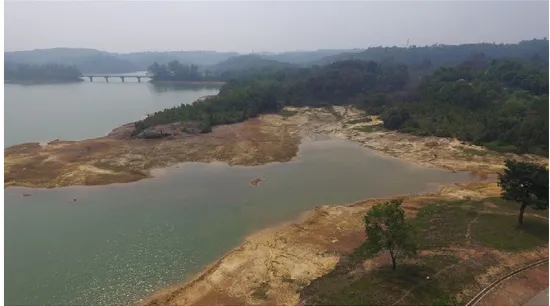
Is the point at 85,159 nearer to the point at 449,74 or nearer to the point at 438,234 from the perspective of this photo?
the point at 438,234

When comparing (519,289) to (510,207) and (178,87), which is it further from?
(178,87)

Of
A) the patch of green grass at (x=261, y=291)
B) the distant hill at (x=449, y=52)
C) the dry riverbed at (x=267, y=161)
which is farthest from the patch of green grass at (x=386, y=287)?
the distant hill at (x=449, y=52)

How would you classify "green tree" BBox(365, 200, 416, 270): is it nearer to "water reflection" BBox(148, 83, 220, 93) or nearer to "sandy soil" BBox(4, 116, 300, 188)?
"sandy soil" BBox(4, 116, 300, 188)

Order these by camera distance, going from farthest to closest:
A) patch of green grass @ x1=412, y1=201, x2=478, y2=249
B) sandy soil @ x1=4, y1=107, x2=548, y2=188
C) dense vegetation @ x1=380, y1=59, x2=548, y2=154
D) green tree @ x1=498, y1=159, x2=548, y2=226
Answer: dense vegetation @ x1=380, y1=59, x2=548, y2=154 < sandy soil @ x1=4, y1=107, x2=548, y2=188 < patch of green grass @ x1=412, y1=201, x2=478, y2=249 < green tree @ x1=498, y1=159, x2=548, y2=226

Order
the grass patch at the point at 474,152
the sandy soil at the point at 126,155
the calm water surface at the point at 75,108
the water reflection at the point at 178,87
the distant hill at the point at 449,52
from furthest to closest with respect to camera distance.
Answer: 1. the distant hill at the point at 449,52
2. the water reflection at the point at 178,87
3. the calm water surface at the point at 75,108
4. the grass patch at the point at 474,152
5. the sandy soil at the point at 126,155

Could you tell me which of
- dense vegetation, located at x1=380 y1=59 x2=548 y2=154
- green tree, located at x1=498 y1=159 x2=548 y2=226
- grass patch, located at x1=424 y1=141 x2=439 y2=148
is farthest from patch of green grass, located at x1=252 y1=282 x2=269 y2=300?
dense vegetation, located at x1=380 y1=59 x2=548 y2=154

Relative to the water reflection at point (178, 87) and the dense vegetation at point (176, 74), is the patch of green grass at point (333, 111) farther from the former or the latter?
the dense vegetation at point (176, 74)
